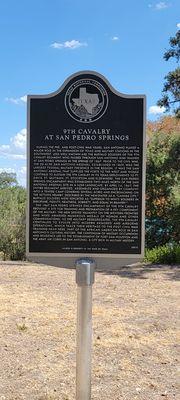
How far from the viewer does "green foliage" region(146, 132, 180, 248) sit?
15.2m

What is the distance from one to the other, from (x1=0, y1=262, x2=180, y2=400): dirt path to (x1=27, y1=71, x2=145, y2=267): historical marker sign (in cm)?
128

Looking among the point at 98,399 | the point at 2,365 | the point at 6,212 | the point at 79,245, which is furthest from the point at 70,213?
the point at 6,212

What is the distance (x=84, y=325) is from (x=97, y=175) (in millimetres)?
1160

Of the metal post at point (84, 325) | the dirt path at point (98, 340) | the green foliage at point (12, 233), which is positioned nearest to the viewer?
the metal post at point (84, 325)

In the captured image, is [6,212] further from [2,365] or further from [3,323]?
[2,365]

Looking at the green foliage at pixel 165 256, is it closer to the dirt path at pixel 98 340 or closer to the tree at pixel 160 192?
the tree at pixel 160 192

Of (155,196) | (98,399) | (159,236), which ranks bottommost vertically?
(98,399)

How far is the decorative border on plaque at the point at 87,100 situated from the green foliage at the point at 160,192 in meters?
10.8

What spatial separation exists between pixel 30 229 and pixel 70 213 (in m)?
0.35

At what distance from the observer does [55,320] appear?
267 inches

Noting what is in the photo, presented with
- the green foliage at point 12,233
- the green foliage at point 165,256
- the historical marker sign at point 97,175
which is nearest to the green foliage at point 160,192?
the green foliage at point 165,256

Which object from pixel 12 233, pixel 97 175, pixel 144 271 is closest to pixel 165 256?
pixel 144 271

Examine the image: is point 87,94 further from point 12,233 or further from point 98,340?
point 12,233

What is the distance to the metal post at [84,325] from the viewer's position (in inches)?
154
